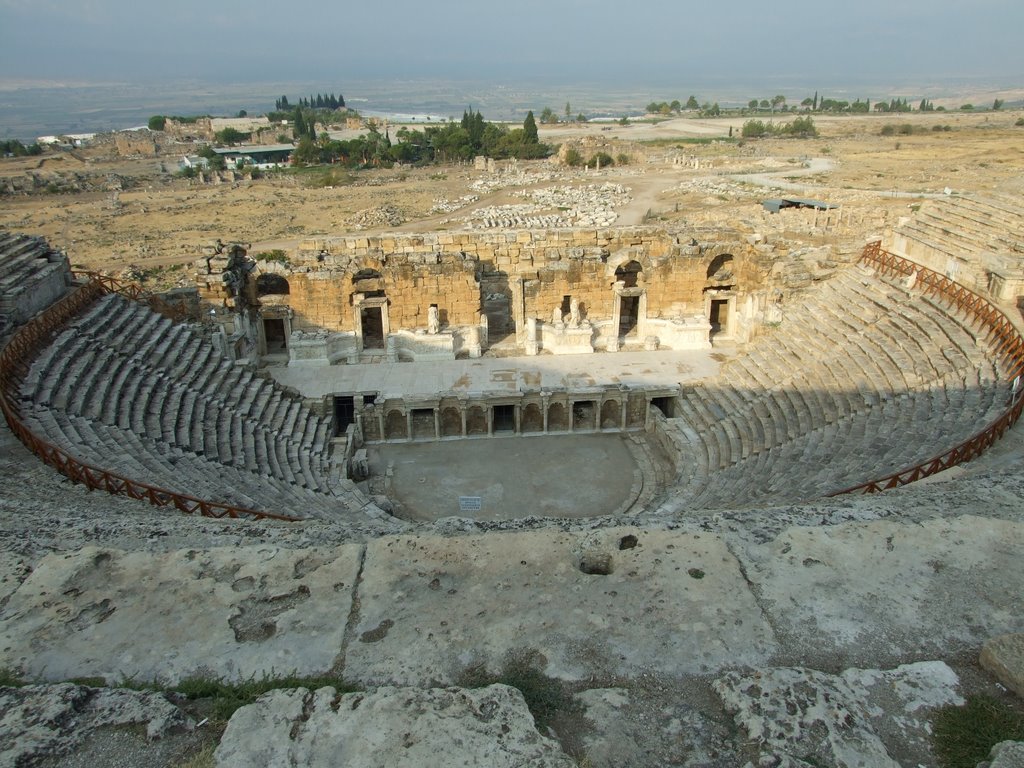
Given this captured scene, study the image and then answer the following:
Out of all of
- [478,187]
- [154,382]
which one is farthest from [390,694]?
[478,187]

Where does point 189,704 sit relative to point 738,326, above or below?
above

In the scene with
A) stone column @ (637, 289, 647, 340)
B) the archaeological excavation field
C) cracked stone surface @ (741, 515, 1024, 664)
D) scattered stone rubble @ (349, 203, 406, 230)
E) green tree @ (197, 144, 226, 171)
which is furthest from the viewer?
green tree @ (197, 144, 226, 171)

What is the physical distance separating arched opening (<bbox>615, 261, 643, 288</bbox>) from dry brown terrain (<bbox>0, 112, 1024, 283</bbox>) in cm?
1059

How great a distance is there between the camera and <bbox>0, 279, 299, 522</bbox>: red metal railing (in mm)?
9352

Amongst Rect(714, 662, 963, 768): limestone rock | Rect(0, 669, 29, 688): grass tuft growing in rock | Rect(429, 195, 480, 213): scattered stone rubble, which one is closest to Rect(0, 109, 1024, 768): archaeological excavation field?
Rect(714, 662, 963, 768): limestone rock

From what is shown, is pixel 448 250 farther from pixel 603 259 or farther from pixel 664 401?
pixel 664 401

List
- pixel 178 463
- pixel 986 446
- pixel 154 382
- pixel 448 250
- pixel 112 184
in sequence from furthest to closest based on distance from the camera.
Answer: pixel 112 184 < pixel 448 250 < pixel 154 382 < pixel 178 463 < pixel 986 446

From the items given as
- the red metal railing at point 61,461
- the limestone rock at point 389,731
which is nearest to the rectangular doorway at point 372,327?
the red metal railing at point 61,461

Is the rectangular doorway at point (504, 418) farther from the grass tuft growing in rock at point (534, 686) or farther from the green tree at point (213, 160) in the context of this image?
the green tree at point (213, 160)

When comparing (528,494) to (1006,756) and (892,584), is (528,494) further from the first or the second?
(1006,756)

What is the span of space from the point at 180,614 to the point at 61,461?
16.9 feet

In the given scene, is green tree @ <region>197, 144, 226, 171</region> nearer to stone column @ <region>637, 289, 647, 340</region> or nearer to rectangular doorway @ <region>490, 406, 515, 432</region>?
stone column @ <region>637, 289, 647, 340</region>

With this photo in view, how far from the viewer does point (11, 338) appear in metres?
13.1

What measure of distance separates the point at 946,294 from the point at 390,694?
48.1 feet
